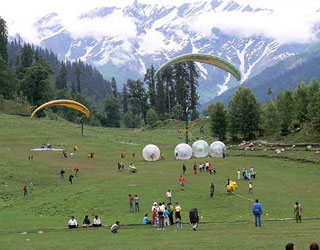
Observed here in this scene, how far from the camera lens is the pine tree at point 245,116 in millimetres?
96750

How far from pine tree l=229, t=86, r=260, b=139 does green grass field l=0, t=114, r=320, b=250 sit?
55.1 feet

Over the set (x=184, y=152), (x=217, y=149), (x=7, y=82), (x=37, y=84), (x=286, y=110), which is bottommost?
(x=184, y=152)

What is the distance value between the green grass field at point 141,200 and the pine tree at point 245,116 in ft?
55.1

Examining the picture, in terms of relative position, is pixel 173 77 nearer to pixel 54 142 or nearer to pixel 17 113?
pixel 17 113

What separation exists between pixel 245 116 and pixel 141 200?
57389 mm

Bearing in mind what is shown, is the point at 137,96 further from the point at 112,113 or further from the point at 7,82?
the point at 7,82

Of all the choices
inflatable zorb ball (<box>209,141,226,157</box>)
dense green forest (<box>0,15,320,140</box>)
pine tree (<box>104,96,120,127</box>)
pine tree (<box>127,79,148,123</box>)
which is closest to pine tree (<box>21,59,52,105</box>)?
dense green forest (<box>0,15,320,140</box>)

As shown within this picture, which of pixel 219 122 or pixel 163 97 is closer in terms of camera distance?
pixel 219 122

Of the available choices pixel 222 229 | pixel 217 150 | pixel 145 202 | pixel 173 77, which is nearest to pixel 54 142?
pixel 217 150

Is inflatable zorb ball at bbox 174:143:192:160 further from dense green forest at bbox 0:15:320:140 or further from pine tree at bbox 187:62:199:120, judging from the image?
pine tree at bbox 187:62:199:120

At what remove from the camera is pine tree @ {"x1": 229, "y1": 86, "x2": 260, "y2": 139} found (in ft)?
317

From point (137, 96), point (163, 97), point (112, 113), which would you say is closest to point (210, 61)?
point (163, 97)

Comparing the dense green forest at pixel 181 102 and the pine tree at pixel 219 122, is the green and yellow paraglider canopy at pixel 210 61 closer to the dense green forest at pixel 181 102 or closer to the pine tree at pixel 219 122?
the dense green forest at pixel 181 102

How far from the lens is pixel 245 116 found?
96.8 meters
